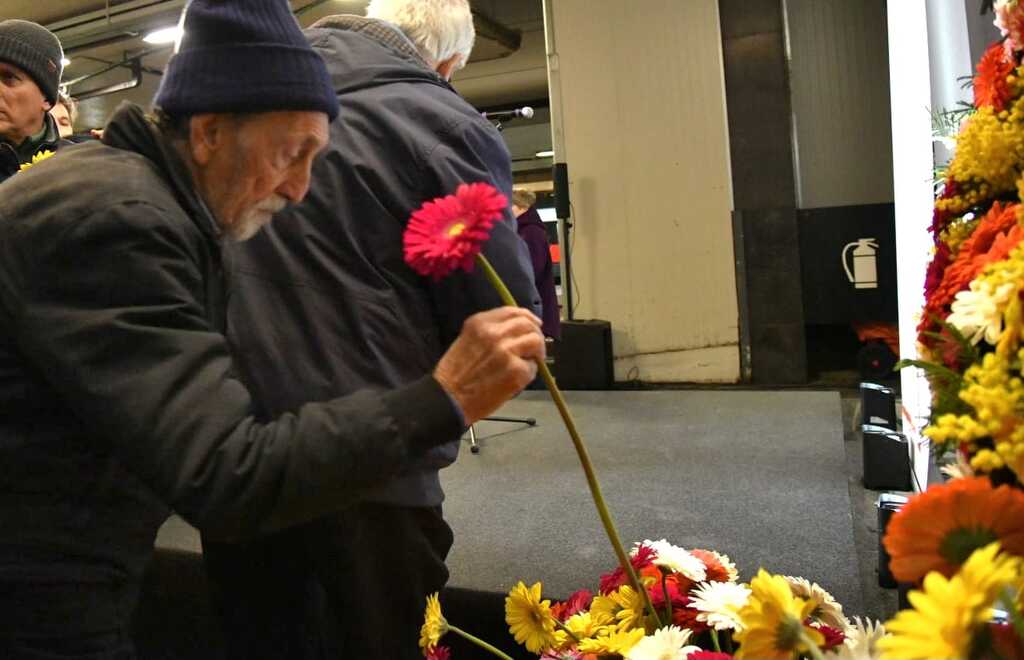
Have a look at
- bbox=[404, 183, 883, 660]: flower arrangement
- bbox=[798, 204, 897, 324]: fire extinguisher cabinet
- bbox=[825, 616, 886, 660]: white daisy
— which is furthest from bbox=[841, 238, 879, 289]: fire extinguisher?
bbox=[825, 616, 886, 660]: white daisy

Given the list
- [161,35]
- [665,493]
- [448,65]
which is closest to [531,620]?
[448,65]

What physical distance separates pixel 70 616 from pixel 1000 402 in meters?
0.81

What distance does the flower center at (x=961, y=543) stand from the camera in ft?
1.42

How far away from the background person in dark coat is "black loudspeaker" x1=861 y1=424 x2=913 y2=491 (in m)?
1.63

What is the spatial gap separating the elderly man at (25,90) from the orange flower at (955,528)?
6.19 feet

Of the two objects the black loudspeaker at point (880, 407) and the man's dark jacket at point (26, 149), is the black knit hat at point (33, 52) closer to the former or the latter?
the man's dark jacket at point (26, 149)

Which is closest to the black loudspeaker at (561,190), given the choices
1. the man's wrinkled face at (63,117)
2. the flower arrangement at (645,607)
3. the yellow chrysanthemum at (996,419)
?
the man's wrinkled face at (63,117)

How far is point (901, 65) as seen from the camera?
220 centimetres

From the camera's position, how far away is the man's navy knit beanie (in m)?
0.73

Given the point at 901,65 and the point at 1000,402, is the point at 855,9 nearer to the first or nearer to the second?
the point at 901,65

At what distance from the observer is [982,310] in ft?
1.57

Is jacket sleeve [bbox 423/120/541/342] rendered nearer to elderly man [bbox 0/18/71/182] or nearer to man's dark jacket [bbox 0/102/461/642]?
man's dark jacket [bbox 0/102/461/642]

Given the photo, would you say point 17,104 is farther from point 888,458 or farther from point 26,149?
point 888,458

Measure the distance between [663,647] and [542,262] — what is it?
389 cm
